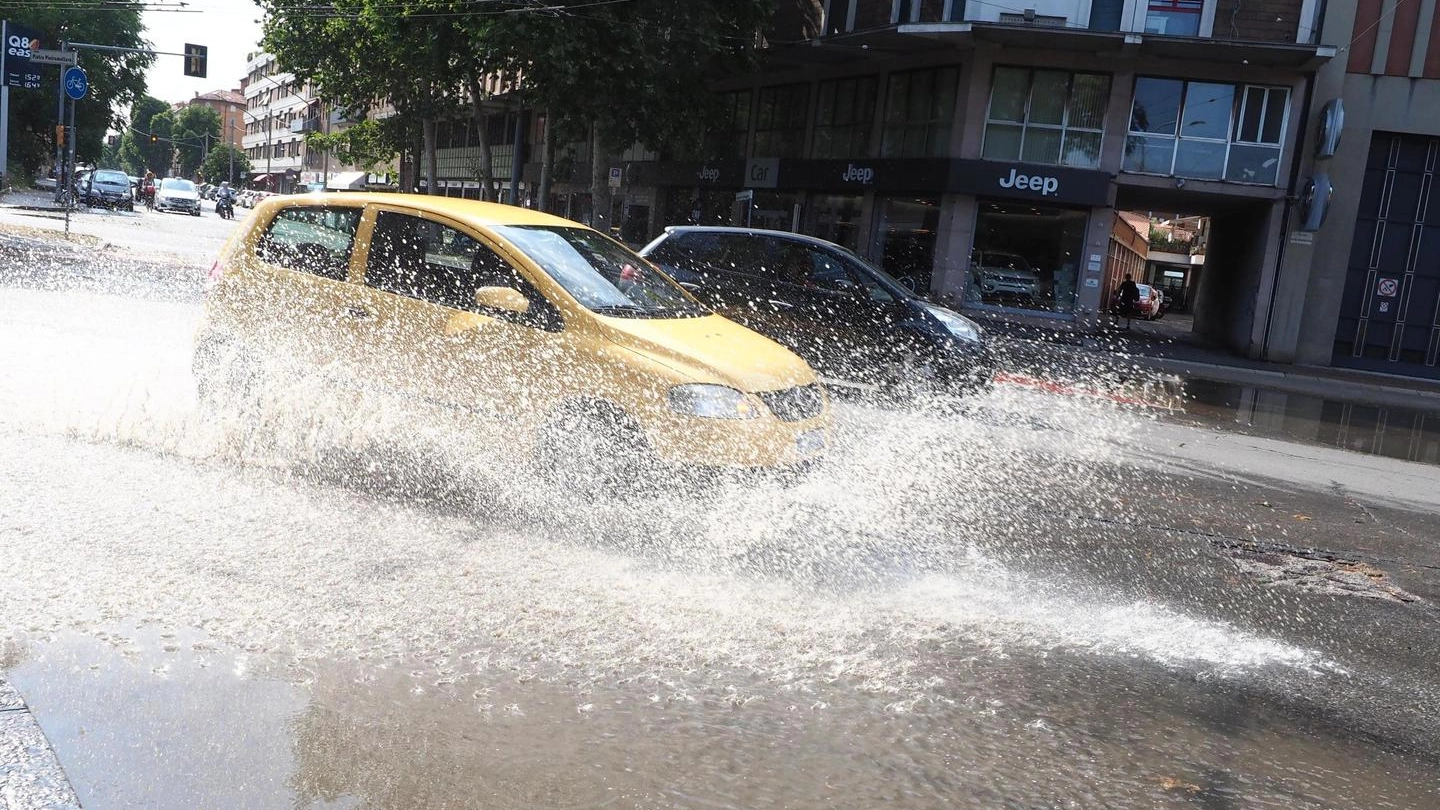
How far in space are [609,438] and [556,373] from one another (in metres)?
0.45

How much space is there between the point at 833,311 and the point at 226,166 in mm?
133120

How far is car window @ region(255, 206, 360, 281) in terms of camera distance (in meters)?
6.93

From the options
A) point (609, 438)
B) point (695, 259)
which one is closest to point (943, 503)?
point (609, 438)

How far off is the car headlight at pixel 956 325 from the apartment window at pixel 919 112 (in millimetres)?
16300

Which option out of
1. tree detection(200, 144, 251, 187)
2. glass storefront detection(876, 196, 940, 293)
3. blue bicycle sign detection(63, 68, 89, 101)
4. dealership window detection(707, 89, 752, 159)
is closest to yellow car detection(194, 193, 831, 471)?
glass storefront detection(876, 196, 940, 293)

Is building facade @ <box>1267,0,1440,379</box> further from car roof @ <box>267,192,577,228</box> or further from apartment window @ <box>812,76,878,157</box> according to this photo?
car roof @ <box>267,192,577,228</box>

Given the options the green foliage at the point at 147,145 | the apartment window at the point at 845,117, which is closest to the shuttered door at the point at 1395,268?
the apartment window at the point at 845,117

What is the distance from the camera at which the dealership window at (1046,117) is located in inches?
1021

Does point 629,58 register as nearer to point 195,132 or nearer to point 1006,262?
point 1006,262

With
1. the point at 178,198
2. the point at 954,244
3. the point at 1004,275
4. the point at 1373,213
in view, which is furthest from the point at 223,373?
the point at 178,198

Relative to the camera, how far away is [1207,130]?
25.3 metres

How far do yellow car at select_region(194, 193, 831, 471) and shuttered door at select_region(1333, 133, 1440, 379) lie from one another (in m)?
23.1

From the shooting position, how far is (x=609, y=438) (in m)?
5.88

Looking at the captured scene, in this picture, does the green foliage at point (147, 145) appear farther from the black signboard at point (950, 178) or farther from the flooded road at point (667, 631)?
the flooded road at point (667, 631)
